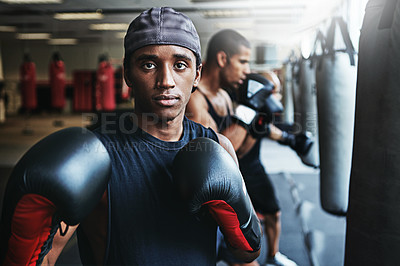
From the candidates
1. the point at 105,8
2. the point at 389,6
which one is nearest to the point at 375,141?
the point at 389,6

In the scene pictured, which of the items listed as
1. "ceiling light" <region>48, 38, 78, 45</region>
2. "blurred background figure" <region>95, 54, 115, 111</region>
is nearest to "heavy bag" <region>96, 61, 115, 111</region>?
"blurred background figure" <region>95, 54, 115, 111</region>

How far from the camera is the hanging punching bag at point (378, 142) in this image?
0.89 metres

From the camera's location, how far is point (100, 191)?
2.46 ft

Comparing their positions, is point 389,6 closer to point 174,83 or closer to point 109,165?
point 174,83

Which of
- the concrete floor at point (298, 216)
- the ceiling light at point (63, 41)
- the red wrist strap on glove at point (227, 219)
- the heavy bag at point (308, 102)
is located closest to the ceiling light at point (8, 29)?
the ceiling light at point (63, 41)

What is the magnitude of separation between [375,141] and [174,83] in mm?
588

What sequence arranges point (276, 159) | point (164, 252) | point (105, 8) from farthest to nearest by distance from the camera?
point (105, 8), point (276, 159), point (164, 252)

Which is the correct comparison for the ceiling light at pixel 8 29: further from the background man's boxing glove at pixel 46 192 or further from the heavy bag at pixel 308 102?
the background man's boxing glove at pixel 46 192

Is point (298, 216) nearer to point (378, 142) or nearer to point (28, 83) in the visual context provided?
point (378, 142)

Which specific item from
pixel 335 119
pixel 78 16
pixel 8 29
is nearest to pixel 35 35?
pixel 8 29

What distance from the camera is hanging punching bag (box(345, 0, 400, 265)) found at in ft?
2.92

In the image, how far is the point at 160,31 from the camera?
822 mm

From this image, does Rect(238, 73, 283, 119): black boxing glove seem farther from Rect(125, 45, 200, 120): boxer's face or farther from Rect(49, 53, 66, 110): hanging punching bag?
Rect(49, 53, 66, 110): hanging punching bag

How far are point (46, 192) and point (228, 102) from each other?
1770mm
